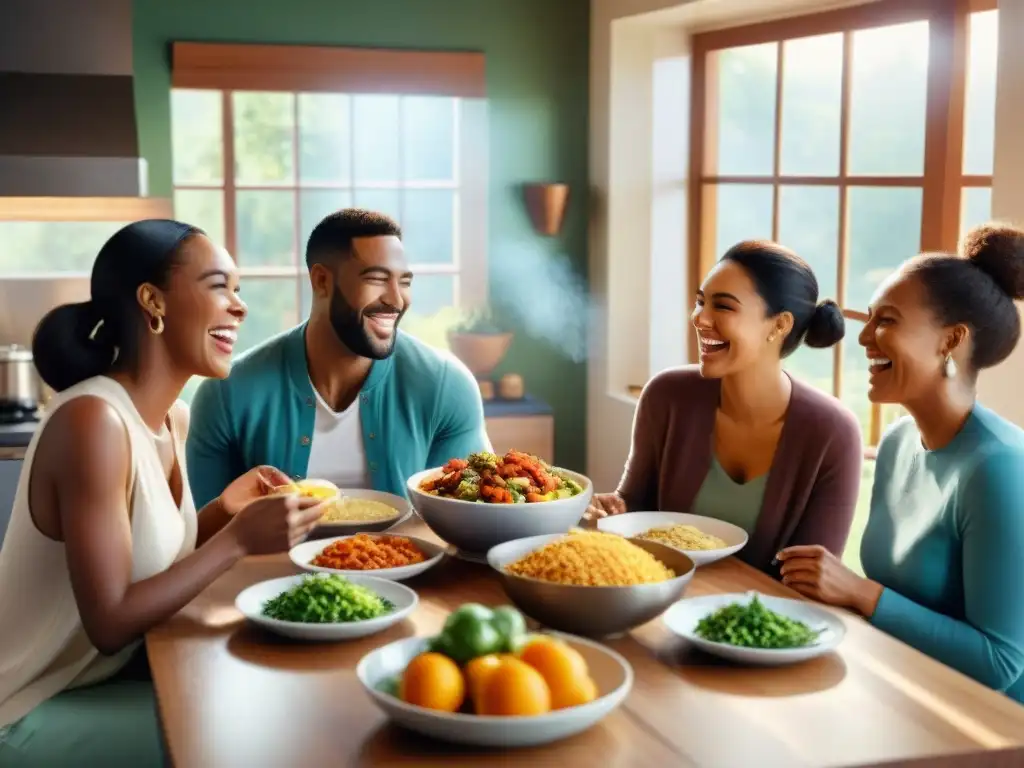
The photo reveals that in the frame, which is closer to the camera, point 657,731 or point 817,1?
point 657,731

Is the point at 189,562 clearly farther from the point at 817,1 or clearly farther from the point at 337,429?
the point at 817,1

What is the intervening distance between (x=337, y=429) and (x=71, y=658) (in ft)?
3.05

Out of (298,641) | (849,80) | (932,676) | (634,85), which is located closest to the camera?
(932,676)

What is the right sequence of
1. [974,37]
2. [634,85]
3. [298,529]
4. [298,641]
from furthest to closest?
[634,85], [974,37], [298,529], [298,641]

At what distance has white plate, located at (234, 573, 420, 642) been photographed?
6.14 feet

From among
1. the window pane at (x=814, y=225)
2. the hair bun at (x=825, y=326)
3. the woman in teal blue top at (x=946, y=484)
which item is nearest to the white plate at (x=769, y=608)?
Result: the woman in teal blue top at (x=946, y=484)

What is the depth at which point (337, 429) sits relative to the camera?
2.96 metres

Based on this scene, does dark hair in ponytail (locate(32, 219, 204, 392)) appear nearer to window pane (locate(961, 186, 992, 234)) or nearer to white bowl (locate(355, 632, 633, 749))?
white bowl (locate(355, 632, 633, 749))

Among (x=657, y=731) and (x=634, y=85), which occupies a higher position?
(x=634, y=85)

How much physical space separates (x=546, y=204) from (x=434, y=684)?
13.1ft

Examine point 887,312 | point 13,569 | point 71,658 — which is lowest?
point 71,658

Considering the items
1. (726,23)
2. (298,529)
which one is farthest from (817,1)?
(298,529)

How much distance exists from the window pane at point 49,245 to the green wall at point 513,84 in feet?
1.06

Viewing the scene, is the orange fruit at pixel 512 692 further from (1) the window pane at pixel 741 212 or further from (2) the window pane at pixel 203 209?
(2) the window pane at pixel 203 209
